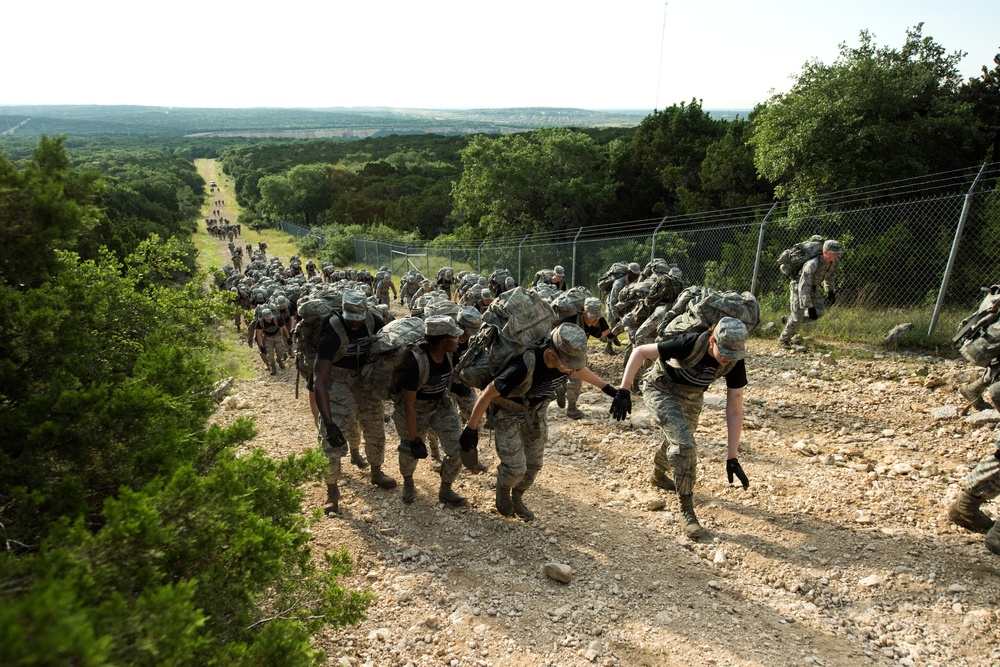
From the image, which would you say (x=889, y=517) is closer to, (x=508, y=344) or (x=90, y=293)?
(x=508, y=344)

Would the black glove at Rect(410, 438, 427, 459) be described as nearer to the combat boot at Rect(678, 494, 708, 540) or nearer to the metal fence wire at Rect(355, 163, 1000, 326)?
the combat boot at Rect(678, 494, 708, 540)

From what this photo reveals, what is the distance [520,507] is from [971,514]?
10.2ft

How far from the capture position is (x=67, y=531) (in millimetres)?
2008

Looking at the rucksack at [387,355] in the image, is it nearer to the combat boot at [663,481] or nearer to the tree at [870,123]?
the combat boot at [663,481]

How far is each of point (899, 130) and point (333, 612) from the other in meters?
12.7

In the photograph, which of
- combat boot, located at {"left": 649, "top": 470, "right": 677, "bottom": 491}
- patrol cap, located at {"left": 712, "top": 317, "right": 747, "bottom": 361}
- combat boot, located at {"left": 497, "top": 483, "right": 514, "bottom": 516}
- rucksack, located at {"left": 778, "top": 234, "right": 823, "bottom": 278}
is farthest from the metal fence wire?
combat boot, located at {"left": 497, "top": 483, "right": 514, "bottom": 516}

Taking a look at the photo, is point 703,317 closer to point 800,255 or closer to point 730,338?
point 730,338

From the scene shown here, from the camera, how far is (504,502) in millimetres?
4539

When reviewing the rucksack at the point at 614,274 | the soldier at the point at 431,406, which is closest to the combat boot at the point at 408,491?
the soldier at the point at 431,406

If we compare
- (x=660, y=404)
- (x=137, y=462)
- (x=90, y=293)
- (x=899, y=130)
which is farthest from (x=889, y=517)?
(x=899, y=130)

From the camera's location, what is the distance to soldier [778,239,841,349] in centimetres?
806

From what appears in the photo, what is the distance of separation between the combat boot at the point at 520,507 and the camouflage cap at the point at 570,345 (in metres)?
1.21

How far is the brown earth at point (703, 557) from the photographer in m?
3.32

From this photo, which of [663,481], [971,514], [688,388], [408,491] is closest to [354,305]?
[408,491]
